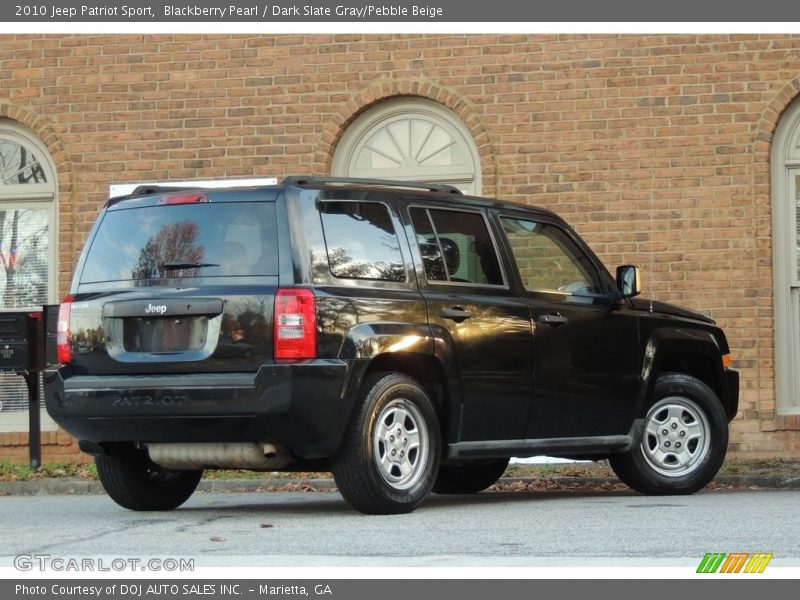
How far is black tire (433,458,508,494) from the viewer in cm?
1125

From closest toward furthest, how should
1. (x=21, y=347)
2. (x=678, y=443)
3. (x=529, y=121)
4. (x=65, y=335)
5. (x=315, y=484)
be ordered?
(x=65, y=335) < (x=678, y=443) < (x=315, y=484) < (x=21, y=347) < (x=529, y=121)

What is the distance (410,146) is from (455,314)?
20.8 feet

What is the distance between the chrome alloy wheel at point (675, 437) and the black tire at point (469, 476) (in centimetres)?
108

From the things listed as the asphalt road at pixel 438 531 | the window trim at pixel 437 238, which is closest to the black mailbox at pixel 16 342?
the asphalt road at pixel 438 531

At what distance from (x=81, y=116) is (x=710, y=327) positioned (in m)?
7.38

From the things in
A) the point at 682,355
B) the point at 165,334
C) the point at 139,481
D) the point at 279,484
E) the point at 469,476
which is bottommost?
the point at 279,484

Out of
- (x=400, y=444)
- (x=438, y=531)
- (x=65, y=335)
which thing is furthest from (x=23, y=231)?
(x=438, y=531)

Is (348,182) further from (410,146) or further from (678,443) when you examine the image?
(410,146)

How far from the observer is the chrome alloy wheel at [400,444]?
29.2ft

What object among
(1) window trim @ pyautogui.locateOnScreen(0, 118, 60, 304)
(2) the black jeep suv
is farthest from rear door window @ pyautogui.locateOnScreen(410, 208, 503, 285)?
(1) window trim @ pyautogui.locateOnScreen(0, 118, 60, 304)

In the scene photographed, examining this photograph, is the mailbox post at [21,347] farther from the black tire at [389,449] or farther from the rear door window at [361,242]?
the black tire at [389,449]

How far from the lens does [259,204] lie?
8898mm

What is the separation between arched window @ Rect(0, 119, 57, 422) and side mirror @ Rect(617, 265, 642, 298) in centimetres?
738

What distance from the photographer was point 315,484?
13.0 m
